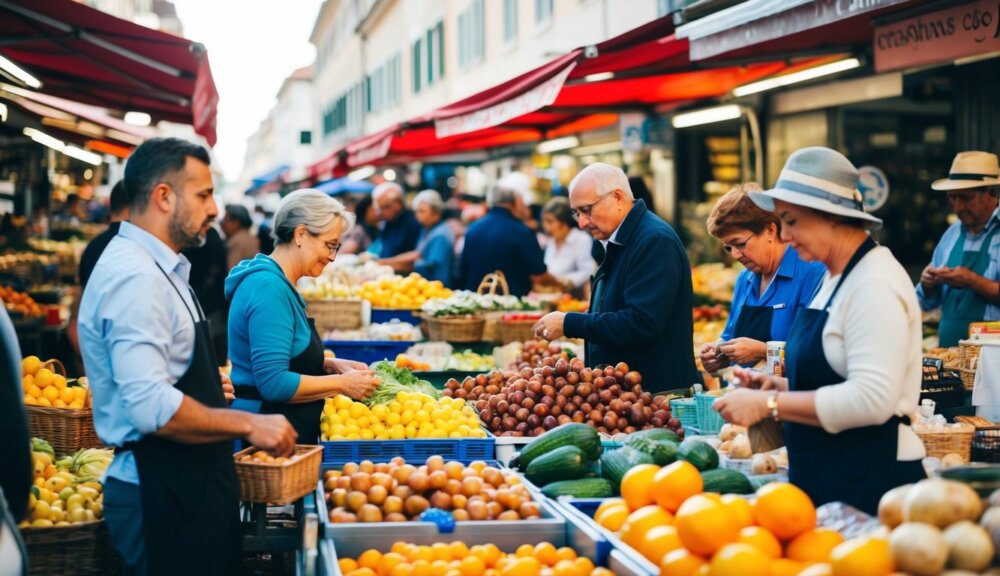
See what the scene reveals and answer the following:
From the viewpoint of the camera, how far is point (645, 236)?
5504mm

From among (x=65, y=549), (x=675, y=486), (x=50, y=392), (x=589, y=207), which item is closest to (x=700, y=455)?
(x=675, y=486)

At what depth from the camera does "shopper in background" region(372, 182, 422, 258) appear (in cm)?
1310

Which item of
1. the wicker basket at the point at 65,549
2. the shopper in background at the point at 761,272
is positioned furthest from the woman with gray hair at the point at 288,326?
the shopper in background at the point at 761,272

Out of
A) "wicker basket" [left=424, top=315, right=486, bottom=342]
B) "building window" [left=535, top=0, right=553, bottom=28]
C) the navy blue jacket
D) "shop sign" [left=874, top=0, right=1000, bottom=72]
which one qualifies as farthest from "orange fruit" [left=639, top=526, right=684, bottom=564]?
"building window" [left=535, top=0, right=553, bottom=28]

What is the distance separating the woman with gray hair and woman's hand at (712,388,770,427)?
6.46 ft

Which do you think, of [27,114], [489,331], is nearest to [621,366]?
[489,331]

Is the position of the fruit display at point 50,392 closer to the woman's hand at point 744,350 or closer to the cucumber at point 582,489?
the cucumber at point 582,489

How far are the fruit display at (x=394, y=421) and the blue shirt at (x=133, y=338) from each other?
1366 mm

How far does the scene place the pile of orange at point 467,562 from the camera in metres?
3.28

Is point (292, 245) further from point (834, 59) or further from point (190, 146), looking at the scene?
point (834, 59)

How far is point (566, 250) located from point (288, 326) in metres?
7.80

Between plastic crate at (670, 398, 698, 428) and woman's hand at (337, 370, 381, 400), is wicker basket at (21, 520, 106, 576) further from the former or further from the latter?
plastic crate at (670, 398, 698, 428)

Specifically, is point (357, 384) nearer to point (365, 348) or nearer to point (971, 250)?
point (365, 348)

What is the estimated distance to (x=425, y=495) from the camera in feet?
12.9
